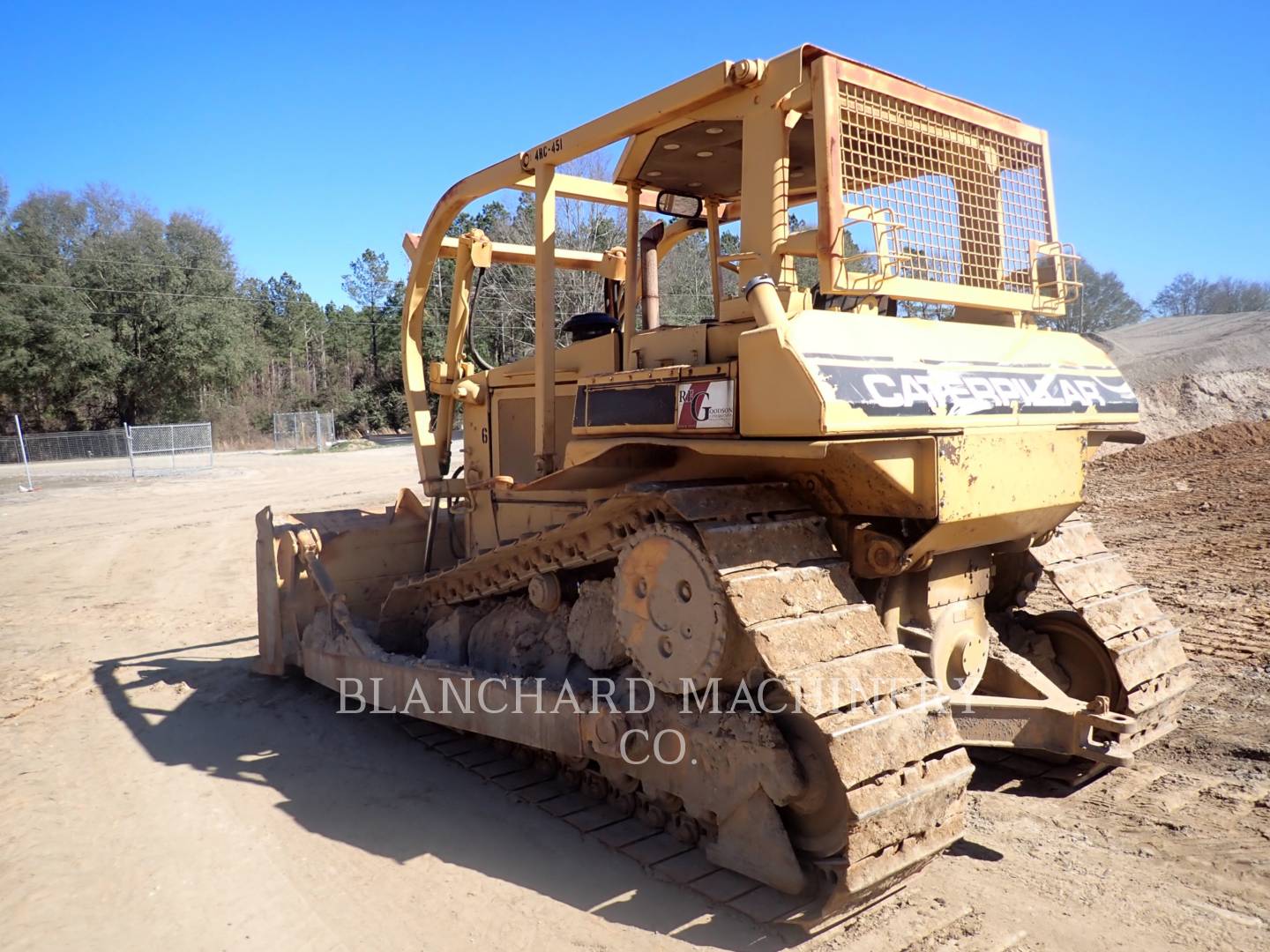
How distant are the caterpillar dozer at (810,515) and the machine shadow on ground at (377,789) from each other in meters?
0.28

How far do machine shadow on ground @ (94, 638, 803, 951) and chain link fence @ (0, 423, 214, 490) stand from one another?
20252mm

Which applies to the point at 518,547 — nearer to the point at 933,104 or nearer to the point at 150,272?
the point at 933,104

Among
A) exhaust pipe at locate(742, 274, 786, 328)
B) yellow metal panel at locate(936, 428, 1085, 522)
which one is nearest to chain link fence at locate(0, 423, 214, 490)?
exhaust pipe at locate(742, 274, 786, 328)

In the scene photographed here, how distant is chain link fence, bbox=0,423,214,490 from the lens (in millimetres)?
26094

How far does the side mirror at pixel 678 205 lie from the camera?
5012mm

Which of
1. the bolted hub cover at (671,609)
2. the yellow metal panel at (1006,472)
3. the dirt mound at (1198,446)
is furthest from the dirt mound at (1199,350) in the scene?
the bolted hub cover at (671,609)

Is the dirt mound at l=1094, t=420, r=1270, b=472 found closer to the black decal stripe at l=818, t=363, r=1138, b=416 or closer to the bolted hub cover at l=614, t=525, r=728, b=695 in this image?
the black decal stripe at l=818, t=363, r=1138, b=416

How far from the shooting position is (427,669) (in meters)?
5.09

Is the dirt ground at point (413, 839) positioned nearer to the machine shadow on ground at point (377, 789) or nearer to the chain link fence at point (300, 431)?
the machine shadow on ground at point (377, 789)

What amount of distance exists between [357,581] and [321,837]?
8.26 feet

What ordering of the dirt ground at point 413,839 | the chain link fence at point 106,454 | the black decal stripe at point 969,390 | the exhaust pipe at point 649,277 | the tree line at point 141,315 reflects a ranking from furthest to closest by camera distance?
the tree line at point 141,315
the chain link fence at point 106,454
the exhaust pipe at point 649,277
the dirt ground at point 413,839
the black decal stripe at point 969,390

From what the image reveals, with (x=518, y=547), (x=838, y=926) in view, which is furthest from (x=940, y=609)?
(x=518, y=547)

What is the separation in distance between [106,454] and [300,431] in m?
7.94

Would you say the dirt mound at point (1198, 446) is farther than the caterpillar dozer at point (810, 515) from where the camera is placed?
Yes
